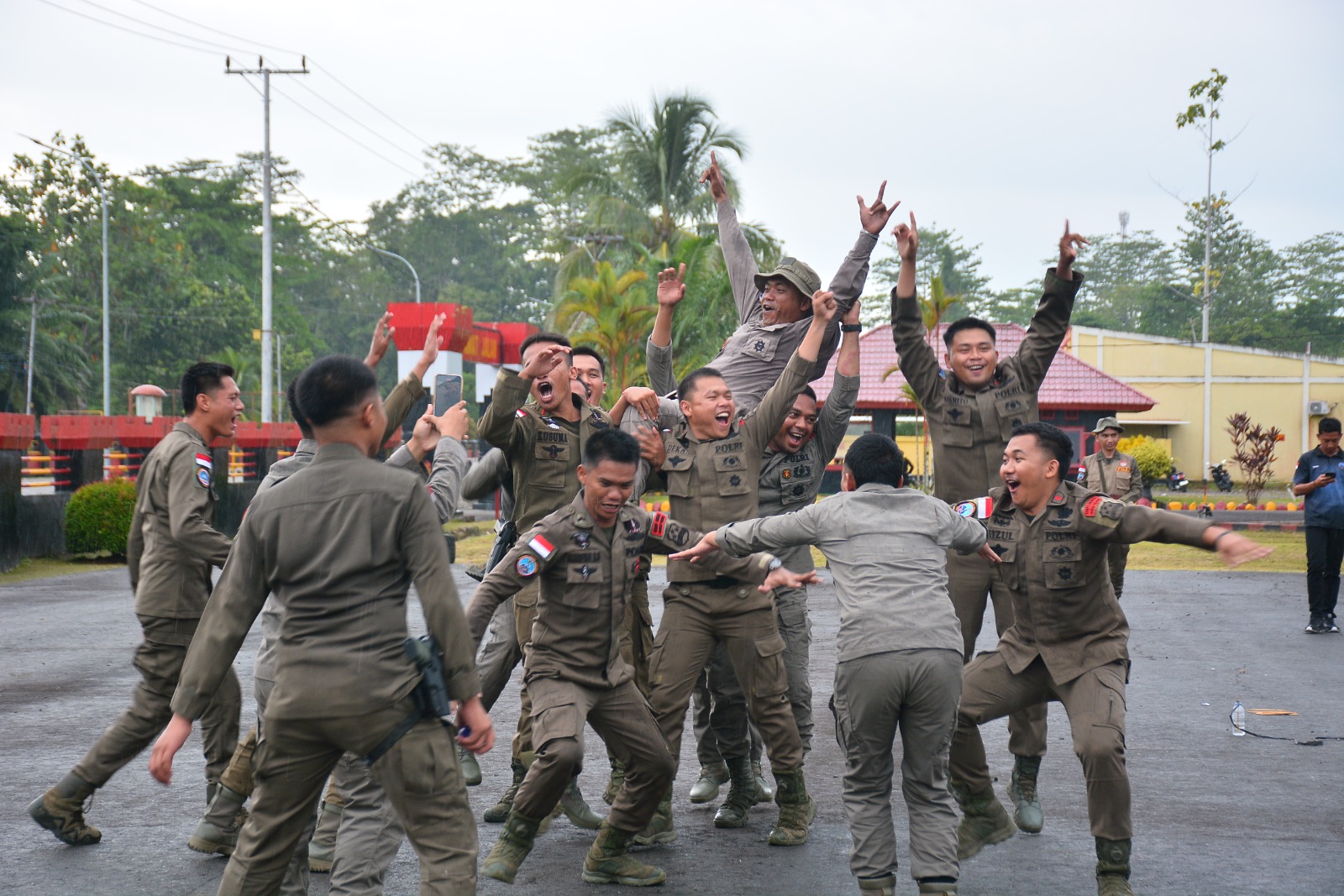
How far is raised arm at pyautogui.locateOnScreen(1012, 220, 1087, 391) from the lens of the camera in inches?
241

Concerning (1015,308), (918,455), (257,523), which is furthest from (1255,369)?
(257,523)

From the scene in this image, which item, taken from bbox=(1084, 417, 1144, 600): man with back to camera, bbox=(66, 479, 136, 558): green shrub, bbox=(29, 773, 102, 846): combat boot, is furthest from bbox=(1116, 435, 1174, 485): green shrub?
bbox=(29, 773, 102, 846): combat boot

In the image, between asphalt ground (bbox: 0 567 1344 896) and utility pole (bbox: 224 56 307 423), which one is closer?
asphalt ground (bbox: 0 567 1344 896)

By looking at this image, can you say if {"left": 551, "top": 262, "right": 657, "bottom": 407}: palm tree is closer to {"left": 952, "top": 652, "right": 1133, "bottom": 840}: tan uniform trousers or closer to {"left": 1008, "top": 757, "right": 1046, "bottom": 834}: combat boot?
{"left": 1008, "top": 757, "right": 1046, "bottom": 834}: combat boot

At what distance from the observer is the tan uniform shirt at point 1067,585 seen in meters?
4.90

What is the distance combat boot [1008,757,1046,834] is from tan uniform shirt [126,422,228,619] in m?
3.75

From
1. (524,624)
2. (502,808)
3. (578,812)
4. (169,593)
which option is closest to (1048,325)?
(524,624)

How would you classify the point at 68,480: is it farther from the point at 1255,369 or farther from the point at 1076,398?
the point at 1255,369

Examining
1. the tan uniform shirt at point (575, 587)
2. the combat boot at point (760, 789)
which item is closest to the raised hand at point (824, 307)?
the tan uniform shirt at point (575, 587)

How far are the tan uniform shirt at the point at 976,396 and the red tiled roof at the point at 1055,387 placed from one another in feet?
91.4

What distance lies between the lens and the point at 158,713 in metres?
5.45

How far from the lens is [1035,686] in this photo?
5.14m

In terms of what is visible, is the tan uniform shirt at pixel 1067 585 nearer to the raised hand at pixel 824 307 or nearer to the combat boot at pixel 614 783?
the raised hand at pixel 824 307

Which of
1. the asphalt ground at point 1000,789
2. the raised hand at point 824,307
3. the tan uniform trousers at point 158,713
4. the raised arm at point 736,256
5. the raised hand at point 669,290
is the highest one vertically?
the raised arm at point 736,256
